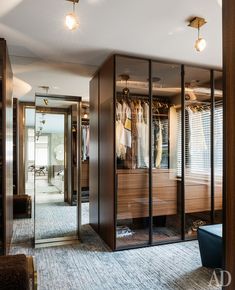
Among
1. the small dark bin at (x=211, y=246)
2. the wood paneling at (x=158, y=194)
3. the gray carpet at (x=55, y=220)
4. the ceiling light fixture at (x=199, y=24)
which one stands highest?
the ceiling light fixture at (x=199, y=24)

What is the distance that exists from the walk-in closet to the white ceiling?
1.05 ft

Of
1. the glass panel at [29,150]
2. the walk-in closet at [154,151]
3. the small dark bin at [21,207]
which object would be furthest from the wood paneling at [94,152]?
the glass panel at [29,150]

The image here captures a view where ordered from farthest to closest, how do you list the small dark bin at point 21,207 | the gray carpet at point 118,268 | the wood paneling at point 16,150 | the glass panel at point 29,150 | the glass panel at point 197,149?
the glass panel at point 29,150 → the wood paneling at point 16,150 → the small dark bin at point 21,207 → the glass panel at point 197,149 → the gray carpet at point 118,268

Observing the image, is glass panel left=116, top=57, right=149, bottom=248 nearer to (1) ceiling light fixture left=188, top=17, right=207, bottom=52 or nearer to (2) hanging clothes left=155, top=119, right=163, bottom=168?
(2) hanging clothes left=155, top=119, right=163, bottom=168

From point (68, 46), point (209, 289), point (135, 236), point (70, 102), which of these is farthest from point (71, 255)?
point (68, 46)

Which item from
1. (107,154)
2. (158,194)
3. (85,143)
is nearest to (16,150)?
(85,143)

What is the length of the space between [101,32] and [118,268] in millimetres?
2642

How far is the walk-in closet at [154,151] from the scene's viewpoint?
345cm

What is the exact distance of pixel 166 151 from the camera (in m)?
3.96

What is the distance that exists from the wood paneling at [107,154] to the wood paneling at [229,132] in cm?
246

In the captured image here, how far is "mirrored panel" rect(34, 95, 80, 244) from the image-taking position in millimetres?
3859

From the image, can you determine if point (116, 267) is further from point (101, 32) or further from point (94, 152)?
point (101, 32)

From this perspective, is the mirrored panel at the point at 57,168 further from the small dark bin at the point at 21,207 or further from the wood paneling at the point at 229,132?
the wood paneling at the point at 229,132

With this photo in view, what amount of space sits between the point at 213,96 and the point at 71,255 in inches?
124
